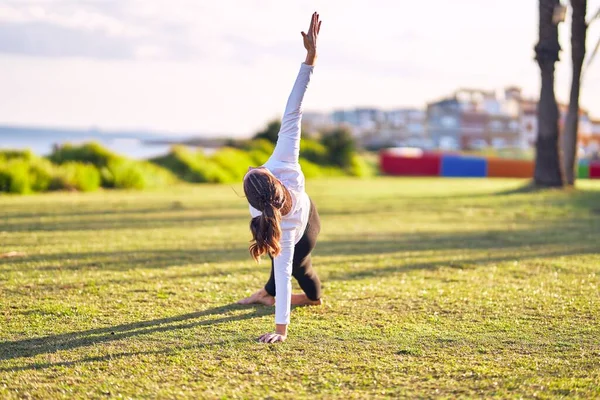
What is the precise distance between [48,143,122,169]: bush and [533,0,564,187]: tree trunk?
973 centimetres

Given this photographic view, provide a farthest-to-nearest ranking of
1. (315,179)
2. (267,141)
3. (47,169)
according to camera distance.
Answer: (267,141)
(315,179)
(47,169)

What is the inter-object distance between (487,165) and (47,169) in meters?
16.5

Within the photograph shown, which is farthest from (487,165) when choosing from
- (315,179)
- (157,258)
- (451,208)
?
(157,258)

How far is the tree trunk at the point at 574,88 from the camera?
14.5 metres

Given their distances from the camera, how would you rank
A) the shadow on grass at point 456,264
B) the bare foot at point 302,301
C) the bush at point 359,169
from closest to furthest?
the bare foot at point 302,301 < the shadow on grass at point 456,264 < the bush at point 359,169

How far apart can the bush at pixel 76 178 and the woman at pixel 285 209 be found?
12.0 metres

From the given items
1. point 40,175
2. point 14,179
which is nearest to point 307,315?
point 14,179

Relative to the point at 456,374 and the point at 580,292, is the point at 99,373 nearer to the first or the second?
the point at 456,374

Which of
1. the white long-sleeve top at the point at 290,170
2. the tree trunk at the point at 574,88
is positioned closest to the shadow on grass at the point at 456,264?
the white long-sleeve top at the point at 290,170

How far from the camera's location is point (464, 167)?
26797 mm

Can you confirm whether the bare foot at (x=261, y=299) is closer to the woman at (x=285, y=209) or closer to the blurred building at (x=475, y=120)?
the woman at (x=285, y=209)

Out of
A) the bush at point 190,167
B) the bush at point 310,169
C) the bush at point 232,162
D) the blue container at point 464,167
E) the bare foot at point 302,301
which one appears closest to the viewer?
the bare foot at point 302,301

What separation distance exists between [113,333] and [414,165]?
77.6 ft

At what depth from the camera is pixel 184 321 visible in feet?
14.9
